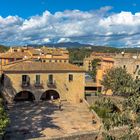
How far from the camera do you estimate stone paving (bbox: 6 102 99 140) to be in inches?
1499

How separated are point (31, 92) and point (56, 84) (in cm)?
412

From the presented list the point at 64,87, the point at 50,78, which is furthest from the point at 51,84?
the point at 64,87

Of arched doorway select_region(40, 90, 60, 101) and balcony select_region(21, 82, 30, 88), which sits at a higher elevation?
balcony select_region(21, 82, 30, 88)

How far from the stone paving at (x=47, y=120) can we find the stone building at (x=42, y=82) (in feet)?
6.25

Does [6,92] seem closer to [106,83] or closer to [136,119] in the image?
[106,83]

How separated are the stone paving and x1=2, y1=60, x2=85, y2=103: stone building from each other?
191cm

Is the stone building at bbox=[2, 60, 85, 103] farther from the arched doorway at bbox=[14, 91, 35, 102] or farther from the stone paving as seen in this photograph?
the stone paving

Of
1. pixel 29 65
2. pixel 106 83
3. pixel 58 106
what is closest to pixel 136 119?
pixel 58 106

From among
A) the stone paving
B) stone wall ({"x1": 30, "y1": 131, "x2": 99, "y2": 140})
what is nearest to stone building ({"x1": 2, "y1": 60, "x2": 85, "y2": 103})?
the stone paving

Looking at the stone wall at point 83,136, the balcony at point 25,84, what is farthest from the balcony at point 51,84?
the stone wall at point 83,136

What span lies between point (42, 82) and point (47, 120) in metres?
12.0

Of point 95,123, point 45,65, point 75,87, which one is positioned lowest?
point 95,123

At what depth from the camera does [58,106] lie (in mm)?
53375

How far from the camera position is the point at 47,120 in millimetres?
44500
